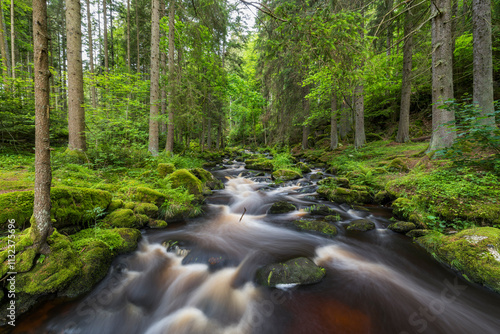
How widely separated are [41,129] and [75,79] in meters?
6.13

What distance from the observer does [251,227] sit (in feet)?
18.7

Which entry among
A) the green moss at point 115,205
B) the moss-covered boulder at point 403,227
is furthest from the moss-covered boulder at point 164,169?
the moss-covered boulder at point 403,227

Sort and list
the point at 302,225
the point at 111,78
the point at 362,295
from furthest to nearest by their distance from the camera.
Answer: the point at 111,78 < the point at 302,225 < the point at 362,295

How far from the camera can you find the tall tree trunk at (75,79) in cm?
637

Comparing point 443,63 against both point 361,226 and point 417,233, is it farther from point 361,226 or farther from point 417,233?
point 361,226

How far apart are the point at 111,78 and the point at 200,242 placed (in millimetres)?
9126

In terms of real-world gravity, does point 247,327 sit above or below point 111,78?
below

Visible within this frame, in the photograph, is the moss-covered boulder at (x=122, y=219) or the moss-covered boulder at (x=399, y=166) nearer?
the moss-covered boulder at (x=122, y=219)

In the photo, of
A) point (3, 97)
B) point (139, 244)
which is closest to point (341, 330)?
point (139, 244)

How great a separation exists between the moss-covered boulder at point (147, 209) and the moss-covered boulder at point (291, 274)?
11.0 feet

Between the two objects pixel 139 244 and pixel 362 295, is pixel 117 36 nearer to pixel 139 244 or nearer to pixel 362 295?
pixel 139 244

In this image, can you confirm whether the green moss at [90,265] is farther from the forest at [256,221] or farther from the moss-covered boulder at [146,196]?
the moss-covered boulder at [146,196]

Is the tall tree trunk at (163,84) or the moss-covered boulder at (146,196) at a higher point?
the tall tree trunk at (163,84)

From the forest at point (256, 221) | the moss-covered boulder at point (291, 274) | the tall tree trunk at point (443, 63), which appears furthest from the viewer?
the tall tree trunk at point (443, 63)
